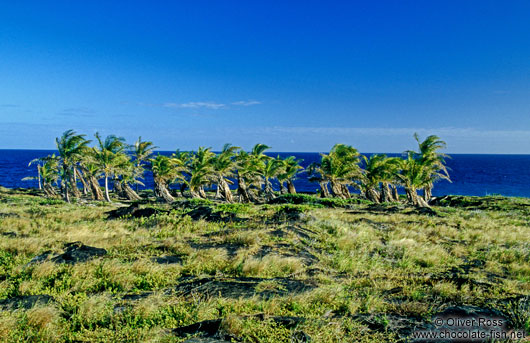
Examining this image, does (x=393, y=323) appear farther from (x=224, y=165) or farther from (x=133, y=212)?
(x=224, y=165)

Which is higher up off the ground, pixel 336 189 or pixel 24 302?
pixel 24 302

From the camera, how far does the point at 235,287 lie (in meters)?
6.18

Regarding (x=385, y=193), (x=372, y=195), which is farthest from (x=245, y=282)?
(x=385, y=193)

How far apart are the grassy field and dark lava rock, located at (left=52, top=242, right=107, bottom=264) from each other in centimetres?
4

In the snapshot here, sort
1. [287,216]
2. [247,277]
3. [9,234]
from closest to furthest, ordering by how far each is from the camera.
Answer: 1. [247,277]
2. [9,234]
3. [287,216]

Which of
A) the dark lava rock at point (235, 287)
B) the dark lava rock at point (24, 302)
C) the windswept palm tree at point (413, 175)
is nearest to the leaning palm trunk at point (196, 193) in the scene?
the windswept palm tree at point (413, 175)

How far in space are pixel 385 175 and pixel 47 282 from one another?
3358 centimetres

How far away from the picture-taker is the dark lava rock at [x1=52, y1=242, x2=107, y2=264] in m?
7.43

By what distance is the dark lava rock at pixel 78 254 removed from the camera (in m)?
7.43

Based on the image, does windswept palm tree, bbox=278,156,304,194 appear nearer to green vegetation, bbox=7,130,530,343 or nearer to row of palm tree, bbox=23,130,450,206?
row of palm tree, bbox=23,130,450,206

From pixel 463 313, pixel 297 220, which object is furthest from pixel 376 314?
pixel 297 220

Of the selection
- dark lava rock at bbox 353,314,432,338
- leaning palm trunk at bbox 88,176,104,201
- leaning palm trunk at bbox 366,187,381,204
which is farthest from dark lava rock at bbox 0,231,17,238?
leaning palm trunk at bbox 366,187,381,204

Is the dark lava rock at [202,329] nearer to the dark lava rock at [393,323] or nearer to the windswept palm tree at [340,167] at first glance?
the dark lava rock at [393,323]

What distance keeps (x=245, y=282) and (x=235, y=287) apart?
1.25 ft
